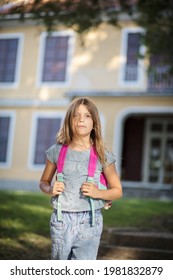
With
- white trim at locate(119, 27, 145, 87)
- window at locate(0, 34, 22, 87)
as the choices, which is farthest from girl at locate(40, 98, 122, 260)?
window at locate(0, 34, 22, 87)

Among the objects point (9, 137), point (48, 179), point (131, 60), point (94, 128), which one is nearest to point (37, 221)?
point (48, 179)

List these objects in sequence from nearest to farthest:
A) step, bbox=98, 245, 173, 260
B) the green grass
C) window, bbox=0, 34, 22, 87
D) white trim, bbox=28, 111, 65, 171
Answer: the green grass, step, bbox=98, 245, 173, 260, white trim, bbox=28, 111, 65, 171, window, bbox=0, 34, 22, 87

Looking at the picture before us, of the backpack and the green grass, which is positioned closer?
the backpack

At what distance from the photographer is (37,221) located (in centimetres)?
473

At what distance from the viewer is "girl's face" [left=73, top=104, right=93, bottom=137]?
1.84m

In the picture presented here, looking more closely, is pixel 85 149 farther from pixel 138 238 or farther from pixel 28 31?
pixel 28 31

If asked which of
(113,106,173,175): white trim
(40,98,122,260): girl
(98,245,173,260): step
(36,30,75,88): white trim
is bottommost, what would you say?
(98,245,173,260): step

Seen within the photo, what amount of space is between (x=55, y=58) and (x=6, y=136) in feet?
6.91

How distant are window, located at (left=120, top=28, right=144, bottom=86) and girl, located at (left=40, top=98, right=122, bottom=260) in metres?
9.56

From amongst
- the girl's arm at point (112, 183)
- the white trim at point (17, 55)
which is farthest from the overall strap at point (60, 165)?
the white trim at point (17, 55)

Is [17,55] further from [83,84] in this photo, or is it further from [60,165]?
[60,165]

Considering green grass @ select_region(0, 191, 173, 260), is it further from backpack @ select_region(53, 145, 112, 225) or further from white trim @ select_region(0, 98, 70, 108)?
white trim @ select_region(0, 98, 70, 108)

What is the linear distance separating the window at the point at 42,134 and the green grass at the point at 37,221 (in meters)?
4.40

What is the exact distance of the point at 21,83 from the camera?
11664mm
